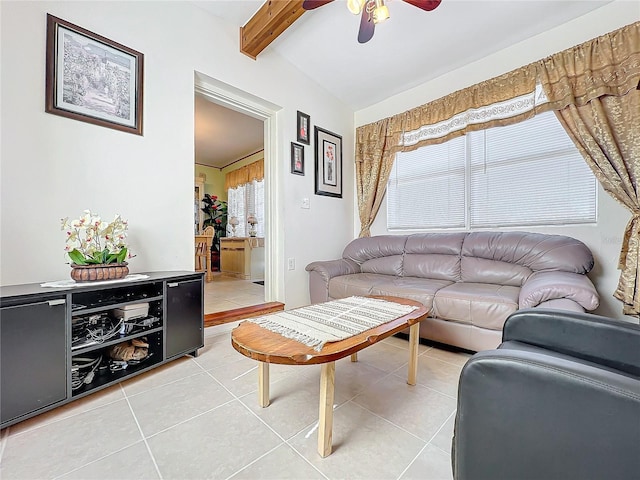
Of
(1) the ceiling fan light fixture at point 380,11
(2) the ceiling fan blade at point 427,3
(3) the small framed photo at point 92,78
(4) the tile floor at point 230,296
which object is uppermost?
(2) the ceiling fan blade at point 427,3

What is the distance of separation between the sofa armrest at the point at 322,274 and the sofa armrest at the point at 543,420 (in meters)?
2.22

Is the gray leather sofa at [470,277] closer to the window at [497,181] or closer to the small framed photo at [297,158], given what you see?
the window at [497,181]

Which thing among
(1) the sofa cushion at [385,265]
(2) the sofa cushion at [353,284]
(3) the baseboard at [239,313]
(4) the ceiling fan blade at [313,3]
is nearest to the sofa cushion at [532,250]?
(1) the sofa cushion at [385,265]

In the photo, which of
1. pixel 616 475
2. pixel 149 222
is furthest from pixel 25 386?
pixel 616 475

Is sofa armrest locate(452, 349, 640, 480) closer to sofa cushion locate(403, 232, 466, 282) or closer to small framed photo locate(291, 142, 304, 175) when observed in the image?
sofa cushion locate(403, 232, 466, 282)

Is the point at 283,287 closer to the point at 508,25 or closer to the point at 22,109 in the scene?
the point at 22,109

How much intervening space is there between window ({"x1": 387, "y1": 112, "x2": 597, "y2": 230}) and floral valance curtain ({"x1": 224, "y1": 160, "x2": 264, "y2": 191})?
3039 millimetres

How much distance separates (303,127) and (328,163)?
565mm

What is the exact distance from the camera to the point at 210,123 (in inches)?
169

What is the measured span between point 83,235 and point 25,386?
2.57ft

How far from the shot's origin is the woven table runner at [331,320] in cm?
118

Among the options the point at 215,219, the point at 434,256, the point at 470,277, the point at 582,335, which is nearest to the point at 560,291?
the point at 582,335

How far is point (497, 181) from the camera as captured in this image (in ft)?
8.83

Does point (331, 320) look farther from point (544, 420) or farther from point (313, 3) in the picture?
point (313, 3)
